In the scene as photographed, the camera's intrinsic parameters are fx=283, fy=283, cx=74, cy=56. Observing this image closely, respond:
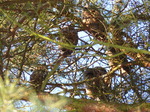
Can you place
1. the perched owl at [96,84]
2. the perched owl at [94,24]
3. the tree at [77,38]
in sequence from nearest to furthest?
the tree at [77,38] < the perched owl at [94,24] < the perched owl at [96,84]

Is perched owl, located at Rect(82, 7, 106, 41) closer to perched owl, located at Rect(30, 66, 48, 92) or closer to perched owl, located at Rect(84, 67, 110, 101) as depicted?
perched owl, located at Rect(84, 67, 110, 101)

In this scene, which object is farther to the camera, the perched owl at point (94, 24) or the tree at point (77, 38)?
the perched owl at point (94, 24)

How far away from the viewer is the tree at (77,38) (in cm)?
136

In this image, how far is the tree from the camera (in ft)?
4.46

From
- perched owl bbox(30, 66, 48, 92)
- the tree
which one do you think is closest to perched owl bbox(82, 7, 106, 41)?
the tree

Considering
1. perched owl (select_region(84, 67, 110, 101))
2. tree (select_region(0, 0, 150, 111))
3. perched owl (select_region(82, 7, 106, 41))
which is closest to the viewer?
tree (select_region(0, 0, 150, 111))

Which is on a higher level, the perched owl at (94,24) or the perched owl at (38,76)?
the perched owl at (94,24)

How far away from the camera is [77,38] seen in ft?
5.36

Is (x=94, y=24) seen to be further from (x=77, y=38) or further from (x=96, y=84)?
(x=96, y=84)

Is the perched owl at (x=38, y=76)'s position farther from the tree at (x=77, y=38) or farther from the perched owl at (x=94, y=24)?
the perched owl at (x=94, y=24)

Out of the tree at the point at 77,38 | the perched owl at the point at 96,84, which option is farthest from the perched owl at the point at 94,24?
the perched owl at the point at 96,84

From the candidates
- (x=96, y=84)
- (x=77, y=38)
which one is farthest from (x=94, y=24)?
(x=96, y=84)

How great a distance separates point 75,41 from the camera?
5.31 feet

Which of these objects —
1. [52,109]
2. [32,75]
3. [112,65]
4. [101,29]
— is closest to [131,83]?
[112,65]
